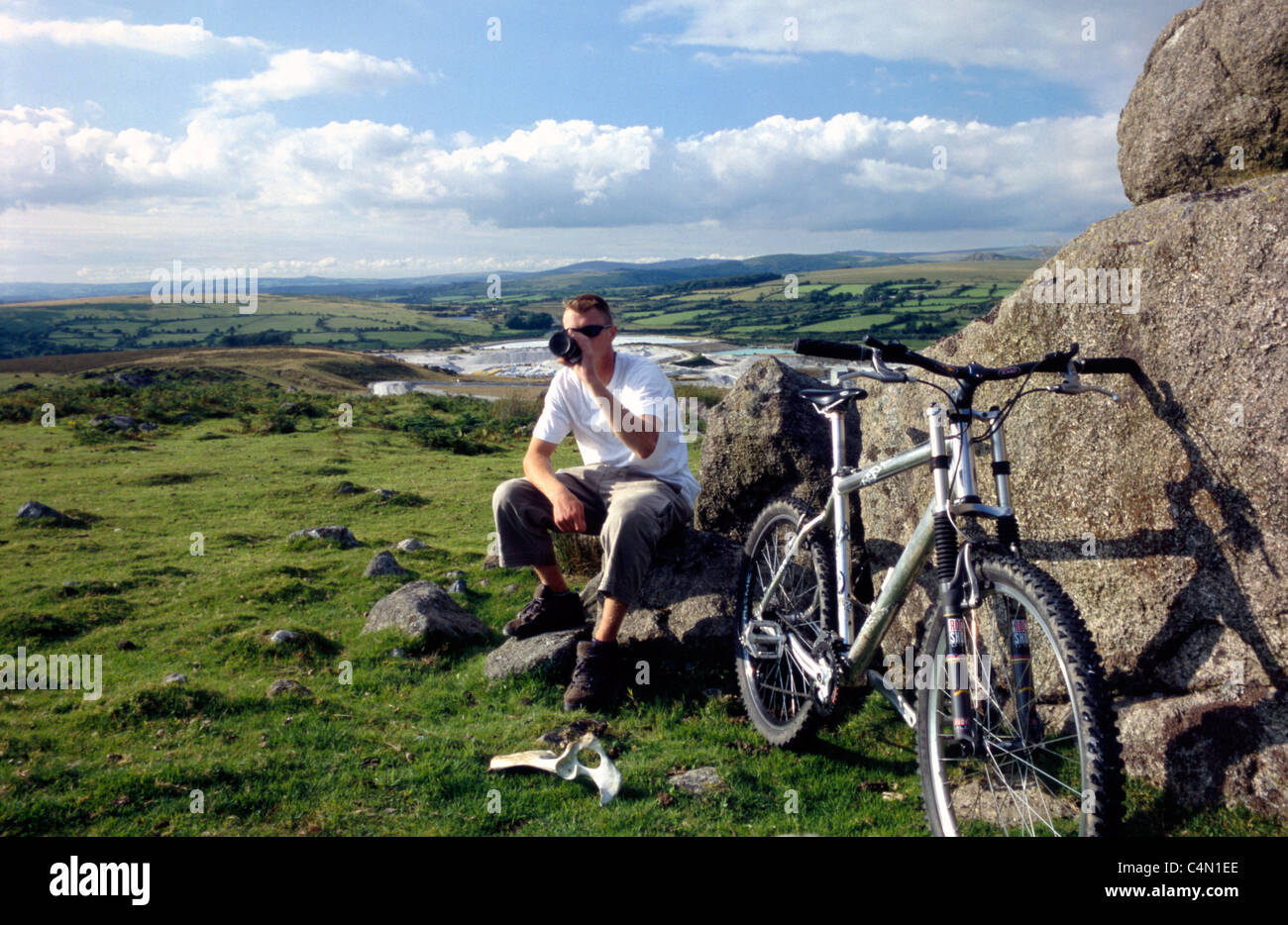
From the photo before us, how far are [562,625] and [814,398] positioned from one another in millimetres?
3144

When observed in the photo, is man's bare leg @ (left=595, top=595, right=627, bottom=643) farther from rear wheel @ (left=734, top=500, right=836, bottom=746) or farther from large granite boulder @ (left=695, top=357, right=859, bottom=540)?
large granite boulder @ (left=695, top=357, right=859, bottom=540)

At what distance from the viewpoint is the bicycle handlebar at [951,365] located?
392 cm

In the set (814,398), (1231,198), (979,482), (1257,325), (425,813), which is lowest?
(425,813)

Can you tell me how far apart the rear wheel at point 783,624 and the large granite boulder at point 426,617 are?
288 centimetres

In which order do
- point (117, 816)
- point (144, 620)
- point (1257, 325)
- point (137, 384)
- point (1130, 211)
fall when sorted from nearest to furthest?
1. point (1257, 325)
2. point (117, 816)
3. point (1130, 211)
4. point (144, 620)
5. point (137, 384)

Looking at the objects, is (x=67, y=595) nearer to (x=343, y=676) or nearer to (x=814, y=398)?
(x=343, y=676)

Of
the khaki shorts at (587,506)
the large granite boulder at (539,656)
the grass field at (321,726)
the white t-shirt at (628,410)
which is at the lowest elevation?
the grass field at (321,726)

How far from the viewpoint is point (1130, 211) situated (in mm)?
5090

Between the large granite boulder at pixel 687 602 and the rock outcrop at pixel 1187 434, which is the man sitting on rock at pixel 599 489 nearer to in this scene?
the large granite boulder at pixel 687 602

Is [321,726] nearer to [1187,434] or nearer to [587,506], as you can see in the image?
[587,506]

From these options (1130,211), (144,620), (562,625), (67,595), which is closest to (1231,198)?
(1130,211)

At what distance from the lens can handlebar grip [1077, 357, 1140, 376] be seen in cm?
425

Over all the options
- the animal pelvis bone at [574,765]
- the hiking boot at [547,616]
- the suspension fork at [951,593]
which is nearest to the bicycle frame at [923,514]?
the suspension fork at [951,593]

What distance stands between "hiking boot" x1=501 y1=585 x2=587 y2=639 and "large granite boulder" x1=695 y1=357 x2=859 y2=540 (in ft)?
6.54
